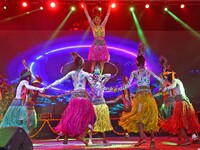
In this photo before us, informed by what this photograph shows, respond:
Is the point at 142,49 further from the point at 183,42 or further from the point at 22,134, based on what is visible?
the point at 183,42

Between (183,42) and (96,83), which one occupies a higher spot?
(183,42)

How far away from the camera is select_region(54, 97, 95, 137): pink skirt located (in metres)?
5.42

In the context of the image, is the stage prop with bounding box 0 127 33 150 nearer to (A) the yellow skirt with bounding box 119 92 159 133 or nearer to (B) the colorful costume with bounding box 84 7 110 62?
(A) the yellow skirt with bounding box 119 92 159 133

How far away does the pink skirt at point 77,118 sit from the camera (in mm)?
5422

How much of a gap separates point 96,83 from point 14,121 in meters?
1.83

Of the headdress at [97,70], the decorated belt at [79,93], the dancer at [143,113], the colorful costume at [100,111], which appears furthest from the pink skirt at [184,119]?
the decorated belt at [79,93]

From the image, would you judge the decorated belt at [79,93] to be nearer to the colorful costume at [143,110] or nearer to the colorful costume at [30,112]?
the colorful costume at [143,110]

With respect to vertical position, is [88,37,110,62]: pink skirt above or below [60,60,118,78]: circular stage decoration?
below

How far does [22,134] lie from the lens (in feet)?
9.70

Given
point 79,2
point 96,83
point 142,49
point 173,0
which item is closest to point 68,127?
point 96,83

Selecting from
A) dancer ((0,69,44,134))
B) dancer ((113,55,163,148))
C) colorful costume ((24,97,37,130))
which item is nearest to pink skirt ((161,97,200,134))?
dancer ((113,55,163,148))

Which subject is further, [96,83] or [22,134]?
[96,83]

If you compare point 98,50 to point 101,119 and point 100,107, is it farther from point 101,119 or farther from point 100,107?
point 101,119

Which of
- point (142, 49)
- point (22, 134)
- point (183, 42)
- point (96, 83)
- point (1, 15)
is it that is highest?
point (1, 15)
